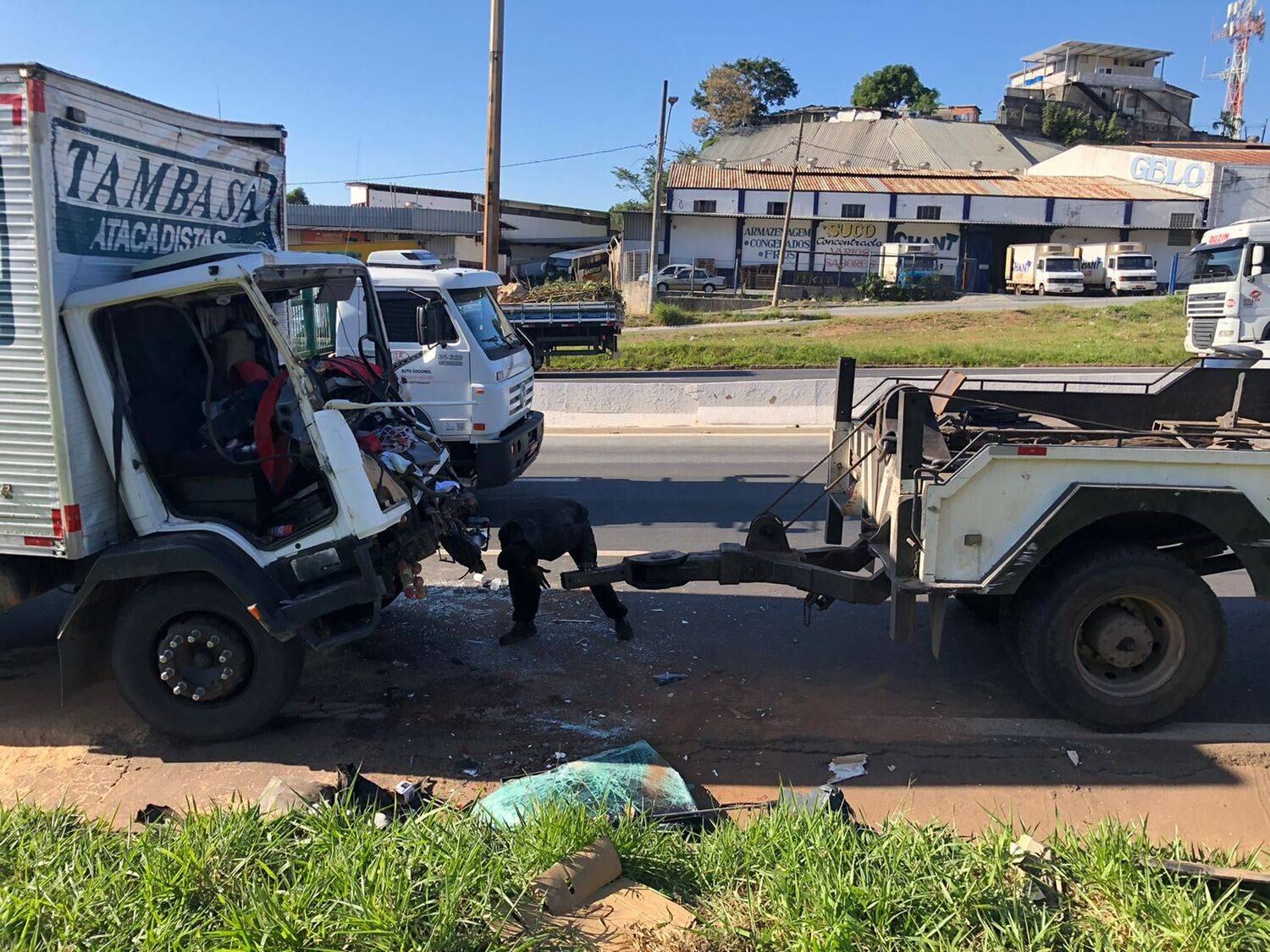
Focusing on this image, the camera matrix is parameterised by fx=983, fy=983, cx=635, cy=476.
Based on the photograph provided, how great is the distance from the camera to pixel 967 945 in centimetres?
288

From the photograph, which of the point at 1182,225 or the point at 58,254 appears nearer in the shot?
the point at 58,254

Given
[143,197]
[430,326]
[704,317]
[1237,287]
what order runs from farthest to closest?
1. [704,317]
2. [1237,287]
3. [430,326]
4. [143,197]

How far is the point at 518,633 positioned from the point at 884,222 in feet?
163

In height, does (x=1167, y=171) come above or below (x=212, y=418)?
above

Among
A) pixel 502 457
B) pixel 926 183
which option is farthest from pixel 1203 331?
pixel 926 183

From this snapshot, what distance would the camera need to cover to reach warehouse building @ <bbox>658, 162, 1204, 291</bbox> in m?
51.0

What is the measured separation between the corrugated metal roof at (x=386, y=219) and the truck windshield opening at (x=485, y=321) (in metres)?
35.7

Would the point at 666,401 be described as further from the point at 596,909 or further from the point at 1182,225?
the point at 1182,225

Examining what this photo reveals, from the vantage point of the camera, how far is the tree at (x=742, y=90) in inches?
3521

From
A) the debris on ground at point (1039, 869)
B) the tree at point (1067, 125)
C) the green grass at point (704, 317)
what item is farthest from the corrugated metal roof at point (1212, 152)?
the debris on ground at point (1039, 869)

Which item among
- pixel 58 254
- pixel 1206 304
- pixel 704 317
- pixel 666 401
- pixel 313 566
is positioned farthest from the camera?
pixel 704 317

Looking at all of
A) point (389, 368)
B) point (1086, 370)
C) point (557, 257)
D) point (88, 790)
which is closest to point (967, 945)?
point (88, 790)

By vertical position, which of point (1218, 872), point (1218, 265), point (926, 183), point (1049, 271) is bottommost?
point (1218, 872)

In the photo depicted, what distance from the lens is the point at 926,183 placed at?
174ft
